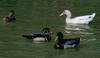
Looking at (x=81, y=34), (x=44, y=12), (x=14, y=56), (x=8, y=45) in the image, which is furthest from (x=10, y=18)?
(x=14, y=56)

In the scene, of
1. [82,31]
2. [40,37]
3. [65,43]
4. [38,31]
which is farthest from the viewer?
[82,31]

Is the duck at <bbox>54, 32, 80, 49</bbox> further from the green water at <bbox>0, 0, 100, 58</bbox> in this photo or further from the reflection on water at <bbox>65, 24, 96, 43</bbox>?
the reflection on water at <bbox>65, 24, 96, 43</bbox>

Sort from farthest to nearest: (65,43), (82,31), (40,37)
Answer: (82,31)
(40,37)
(65,43)

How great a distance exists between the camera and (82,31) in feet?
74.6

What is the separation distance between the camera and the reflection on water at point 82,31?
66.6 ft

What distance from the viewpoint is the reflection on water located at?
20.3 meters

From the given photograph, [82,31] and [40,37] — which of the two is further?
[82,31]

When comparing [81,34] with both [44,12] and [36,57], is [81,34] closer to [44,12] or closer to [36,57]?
[36,57]

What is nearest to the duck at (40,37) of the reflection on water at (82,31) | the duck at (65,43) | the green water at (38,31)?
the green water at (38,31)

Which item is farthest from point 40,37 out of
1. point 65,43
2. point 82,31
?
point 82,31

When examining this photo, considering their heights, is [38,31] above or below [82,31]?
above

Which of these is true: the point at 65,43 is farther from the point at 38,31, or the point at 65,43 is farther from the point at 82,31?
the point at 82,31

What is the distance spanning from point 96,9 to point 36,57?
1724 centimetres

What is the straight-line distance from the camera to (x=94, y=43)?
19.2 m
